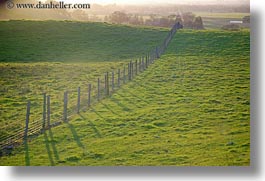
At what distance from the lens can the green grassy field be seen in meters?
9.04

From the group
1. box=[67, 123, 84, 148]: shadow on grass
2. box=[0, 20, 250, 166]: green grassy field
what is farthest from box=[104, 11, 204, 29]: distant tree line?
box=[67, 123, 84, 148]: shadow on grass

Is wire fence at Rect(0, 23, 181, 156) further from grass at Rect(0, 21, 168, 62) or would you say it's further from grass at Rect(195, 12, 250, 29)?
grass at Rect(195, 12, 250, 29)

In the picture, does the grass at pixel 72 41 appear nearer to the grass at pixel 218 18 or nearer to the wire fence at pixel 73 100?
the wire fence at pixel 73 100

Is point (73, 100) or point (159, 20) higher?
point (159, 20)

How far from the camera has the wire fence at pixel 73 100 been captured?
9.16 m

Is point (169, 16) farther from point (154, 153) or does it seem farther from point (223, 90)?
point (154, 153)

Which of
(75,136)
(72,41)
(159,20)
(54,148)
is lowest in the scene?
(54,148)

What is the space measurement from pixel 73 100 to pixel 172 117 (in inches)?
48.6

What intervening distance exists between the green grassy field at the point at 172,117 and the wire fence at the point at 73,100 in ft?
0.27

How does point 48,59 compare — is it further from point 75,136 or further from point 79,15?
point 75,136

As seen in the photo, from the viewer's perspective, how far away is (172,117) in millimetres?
9188

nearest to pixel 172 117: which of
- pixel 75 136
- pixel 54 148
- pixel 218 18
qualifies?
pixel 75 136

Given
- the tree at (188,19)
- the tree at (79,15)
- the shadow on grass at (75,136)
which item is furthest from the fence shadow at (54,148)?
the tree at (188,19)

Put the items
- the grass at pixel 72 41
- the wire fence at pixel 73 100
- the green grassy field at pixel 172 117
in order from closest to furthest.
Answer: the green grassy field at pixel 172 117
the wire fence at pixel 73 100
the grass at pixel 72 41
